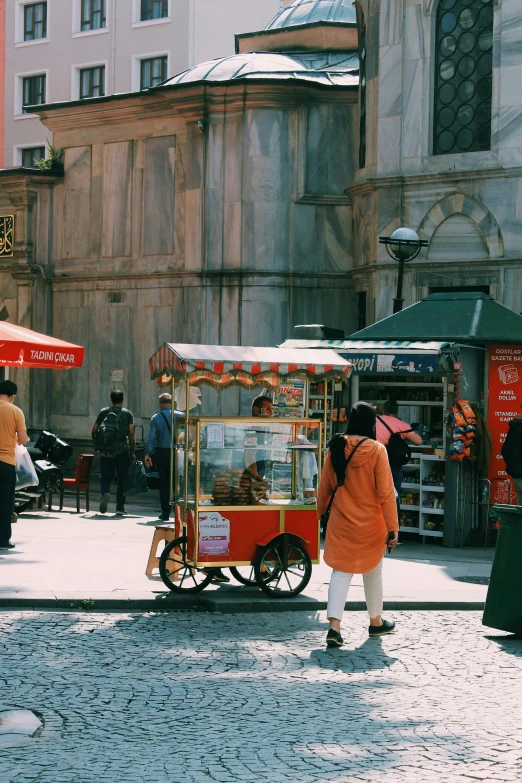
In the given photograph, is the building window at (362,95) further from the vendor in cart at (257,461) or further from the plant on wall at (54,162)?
the vendor in cart at (257,461)

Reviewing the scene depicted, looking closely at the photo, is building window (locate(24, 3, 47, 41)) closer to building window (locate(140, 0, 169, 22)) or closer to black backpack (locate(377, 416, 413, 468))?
building window (locate(140, 0, 169, 22))

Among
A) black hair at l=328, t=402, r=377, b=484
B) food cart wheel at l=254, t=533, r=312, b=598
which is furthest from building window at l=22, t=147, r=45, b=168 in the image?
black hair at l=328, t=402, r=377, b=484

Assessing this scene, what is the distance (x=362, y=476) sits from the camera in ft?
32.3

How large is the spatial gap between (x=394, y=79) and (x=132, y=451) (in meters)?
7.77

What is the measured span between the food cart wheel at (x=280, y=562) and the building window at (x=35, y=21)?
4835 centimetres

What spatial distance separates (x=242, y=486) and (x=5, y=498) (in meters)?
3.89

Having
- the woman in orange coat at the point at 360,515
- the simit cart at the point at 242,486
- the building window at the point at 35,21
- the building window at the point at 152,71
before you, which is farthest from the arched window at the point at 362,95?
the building window at the point at 35,21

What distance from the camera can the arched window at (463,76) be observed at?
2066 cm

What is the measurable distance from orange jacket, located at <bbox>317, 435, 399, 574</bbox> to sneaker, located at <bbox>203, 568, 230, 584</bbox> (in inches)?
81.8

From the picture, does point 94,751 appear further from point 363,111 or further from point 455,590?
point 363,111


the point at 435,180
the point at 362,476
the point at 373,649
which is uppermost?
the point at 435,180

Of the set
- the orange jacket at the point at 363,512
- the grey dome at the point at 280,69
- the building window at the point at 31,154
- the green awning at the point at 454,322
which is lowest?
the orange jacket at the point at 363,512

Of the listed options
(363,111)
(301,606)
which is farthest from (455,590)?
(363,111)

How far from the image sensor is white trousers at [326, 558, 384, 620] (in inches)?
379
